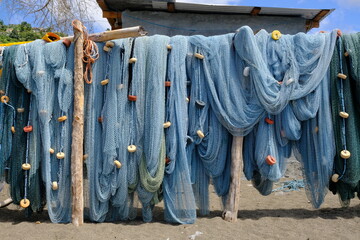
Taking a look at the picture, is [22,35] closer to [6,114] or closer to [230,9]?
[230,9]

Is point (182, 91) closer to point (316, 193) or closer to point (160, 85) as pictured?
point (160, 85)

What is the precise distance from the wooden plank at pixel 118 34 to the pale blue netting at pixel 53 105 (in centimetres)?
38

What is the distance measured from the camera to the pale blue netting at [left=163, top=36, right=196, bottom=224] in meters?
4.31

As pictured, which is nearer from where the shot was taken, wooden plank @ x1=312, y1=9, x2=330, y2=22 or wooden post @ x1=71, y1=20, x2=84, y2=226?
wooden post @ x1=71, y1=20, x2=84, y2=226

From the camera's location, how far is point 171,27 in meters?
7.52

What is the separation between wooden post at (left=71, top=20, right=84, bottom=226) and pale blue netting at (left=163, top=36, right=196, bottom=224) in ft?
3.34

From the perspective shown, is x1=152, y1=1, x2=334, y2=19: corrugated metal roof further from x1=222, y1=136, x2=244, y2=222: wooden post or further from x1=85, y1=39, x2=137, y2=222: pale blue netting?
x1=222, y1=136, x2=244, y2=222: wooden post

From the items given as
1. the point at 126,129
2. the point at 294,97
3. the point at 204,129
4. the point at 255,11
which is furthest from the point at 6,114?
the point at 255,11

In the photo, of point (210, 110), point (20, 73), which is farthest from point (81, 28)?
point (210, 110)

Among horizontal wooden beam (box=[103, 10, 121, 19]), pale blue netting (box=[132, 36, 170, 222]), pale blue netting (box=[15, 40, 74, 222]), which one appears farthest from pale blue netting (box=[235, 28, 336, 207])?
horizontal wooden beam (box=[103, 10, 121, 19])

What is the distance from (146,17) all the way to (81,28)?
3.32 m

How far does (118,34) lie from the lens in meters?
4.36

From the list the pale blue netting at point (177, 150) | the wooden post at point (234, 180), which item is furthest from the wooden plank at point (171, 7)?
the wooden post at point (234, 180)

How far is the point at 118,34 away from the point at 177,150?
156cm
